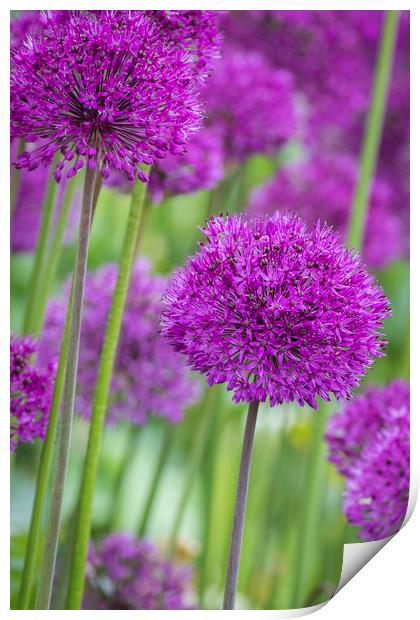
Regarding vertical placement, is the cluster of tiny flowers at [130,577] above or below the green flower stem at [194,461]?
below

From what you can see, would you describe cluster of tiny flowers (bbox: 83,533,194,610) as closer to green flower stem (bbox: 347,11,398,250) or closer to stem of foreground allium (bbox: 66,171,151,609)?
stem of foreground allium (bbox: 66,171,151,609)

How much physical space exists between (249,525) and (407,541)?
0.22m

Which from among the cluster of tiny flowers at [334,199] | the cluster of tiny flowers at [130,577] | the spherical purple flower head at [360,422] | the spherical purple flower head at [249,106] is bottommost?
the cluster of tiny flowers at [130,577]

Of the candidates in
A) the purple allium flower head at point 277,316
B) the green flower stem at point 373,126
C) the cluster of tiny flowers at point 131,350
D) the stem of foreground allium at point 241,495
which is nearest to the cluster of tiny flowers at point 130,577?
the cluster of tiny flowers at point 131,350

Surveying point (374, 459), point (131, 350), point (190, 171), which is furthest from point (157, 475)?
point (190, 171)

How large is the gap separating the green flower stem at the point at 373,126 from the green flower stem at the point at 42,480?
447 millimetres

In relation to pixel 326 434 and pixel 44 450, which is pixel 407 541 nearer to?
pixel 326 434

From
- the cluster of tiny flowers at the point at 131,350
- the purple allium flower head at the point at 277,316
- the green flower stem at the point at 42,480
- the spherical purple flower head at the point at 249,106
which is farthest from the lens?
the spherical purple flower head at the point at 249,106

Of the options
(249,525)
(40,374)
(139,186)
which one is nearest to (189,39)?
(139,186)

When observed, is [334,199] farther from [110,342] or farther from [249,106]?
[110,342]

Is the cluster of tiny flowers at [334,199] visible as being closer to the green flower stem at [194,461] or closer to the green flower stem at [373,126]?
the green flower stem at [373,126]

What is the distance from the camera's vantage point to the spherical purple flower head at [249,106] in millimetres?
1133

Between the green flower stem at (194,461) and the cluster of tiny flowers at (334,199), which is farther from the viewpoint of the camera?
the cluster of tiny flowers at (334,199)

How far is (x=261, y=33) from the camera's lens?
46.8 inches
